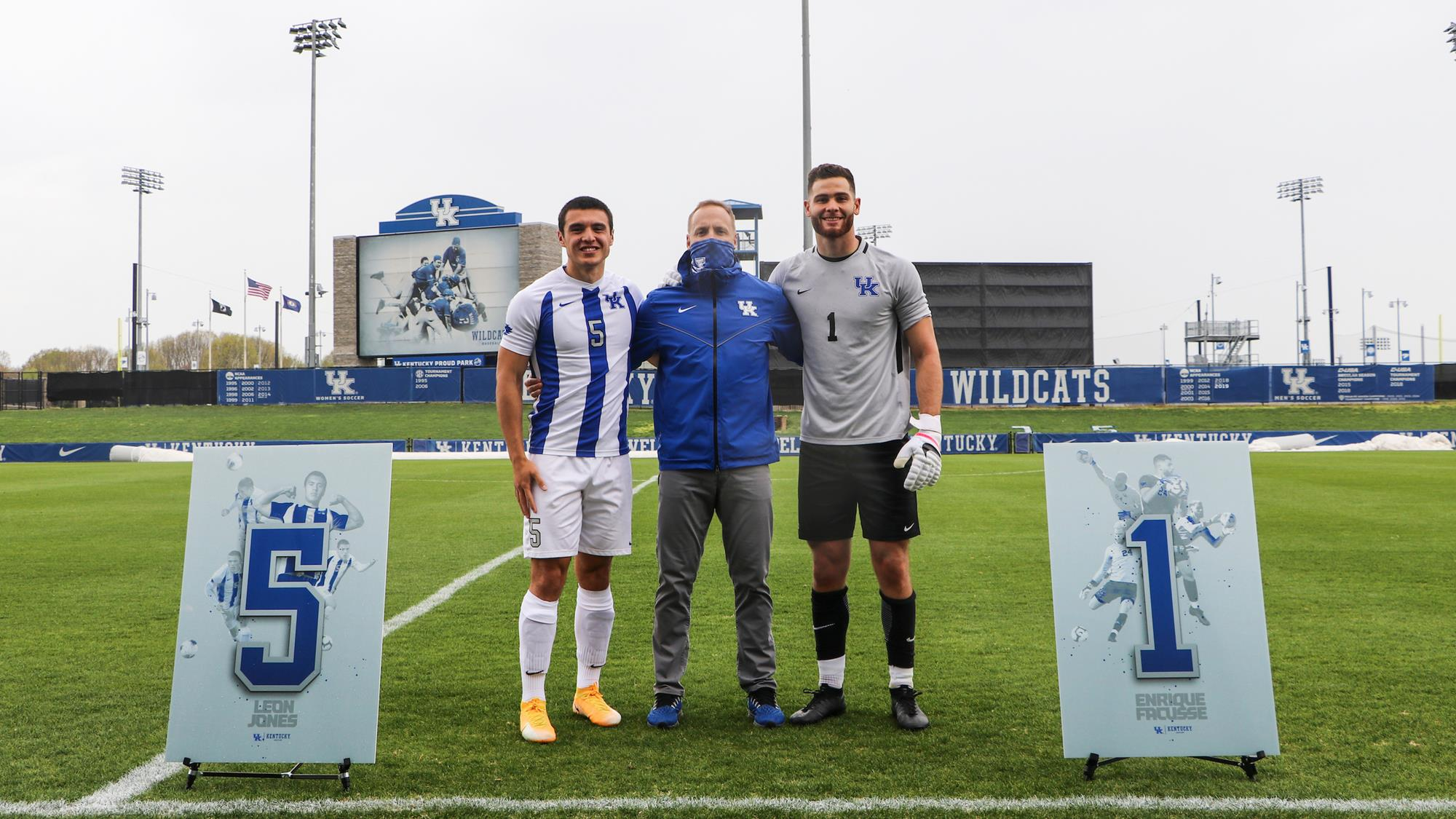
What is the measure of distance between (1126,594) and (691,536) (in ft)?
5.03

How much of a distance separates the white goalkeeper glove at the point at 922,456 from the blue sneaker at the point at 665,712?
1.15 meters

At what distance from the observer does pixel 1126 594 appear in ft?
10.1

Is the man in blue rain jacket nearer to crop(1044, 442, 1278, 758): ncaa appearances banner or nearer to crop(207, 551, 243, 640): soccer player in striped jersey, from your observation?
crop(1044, 442, 1278, 758): ncaa appearances banner

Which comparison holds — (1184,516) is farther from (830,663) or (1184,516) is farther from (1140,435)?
(1140,435)

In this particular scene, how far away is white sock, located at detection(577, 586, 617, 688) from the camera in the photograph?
3.79 meters

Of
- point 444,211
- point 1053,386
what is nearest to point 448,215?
point 444,211

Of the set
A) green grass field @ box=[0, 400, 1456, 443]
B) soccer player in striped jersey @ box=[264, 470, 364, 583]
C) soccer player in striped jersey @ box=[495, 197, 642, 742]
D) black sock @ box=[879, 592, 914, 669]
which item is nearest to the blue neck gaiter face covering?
soccer player in striped jersey @ box=[495, 197, 642, 742]

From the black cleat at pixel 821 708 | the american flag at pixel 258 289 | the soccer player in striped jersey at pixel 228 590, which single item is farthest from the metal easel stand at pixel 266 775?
the american flag at pixel 258 289

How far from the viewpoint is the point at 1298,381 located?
104ft

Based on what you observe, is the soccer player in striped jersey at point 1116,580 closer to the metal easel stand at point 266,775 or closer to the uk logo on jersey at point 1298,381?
the metal easel stand at point 266,775

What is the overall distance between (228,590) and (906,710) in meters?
2.27

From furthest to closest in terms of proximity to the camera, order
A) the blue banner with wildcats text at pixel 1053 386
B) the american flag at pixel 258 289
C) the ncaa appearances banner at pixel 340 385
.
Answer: the american flag at pixel 258 289
the ncaa appearances banner at pixel 340 385
the blue banner with wildcats text at pixel 1053 386

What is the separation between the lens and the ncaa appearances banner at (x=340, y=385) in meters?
34.3

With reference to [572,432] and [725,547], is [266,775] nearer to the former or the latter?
[572,432]
